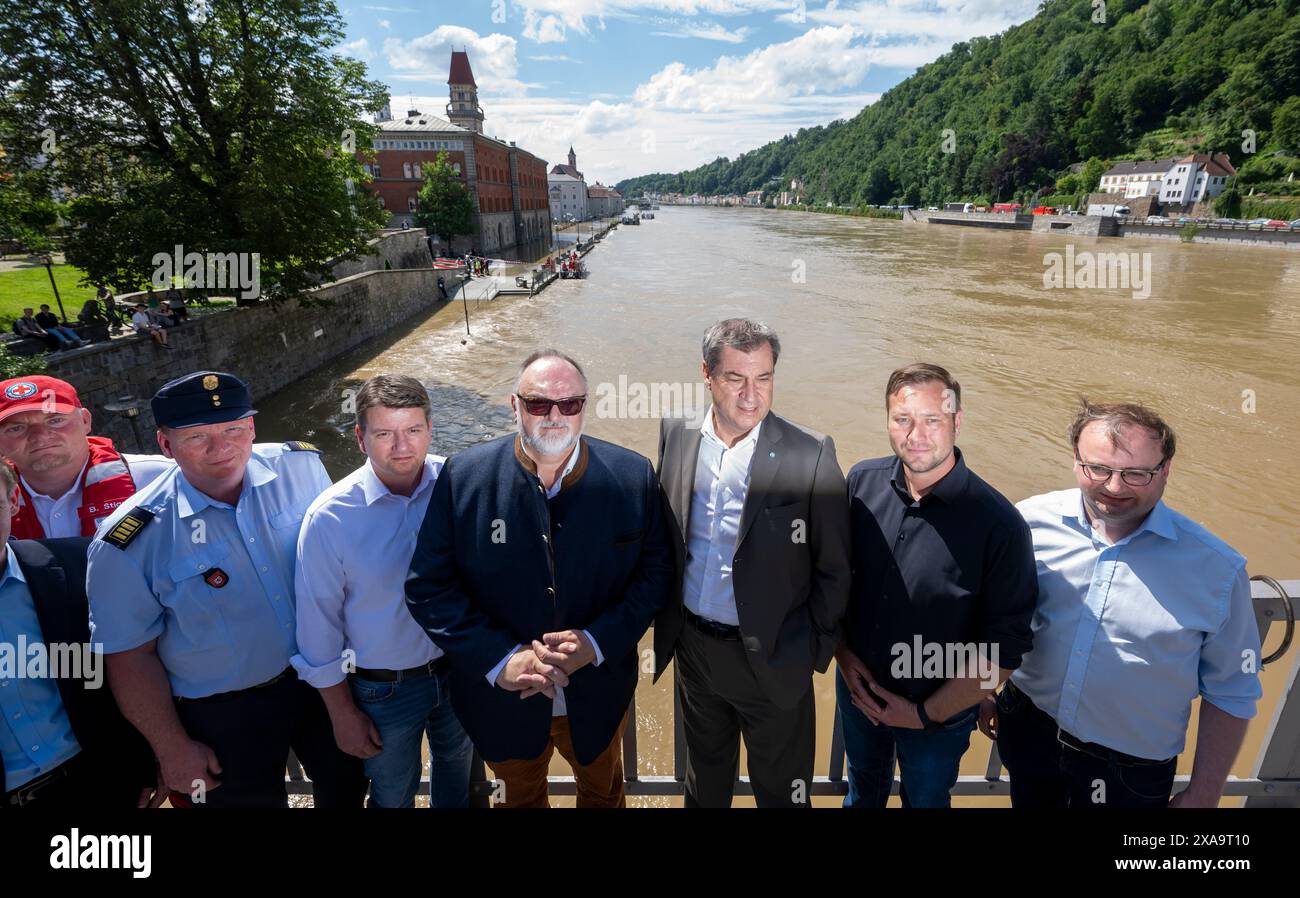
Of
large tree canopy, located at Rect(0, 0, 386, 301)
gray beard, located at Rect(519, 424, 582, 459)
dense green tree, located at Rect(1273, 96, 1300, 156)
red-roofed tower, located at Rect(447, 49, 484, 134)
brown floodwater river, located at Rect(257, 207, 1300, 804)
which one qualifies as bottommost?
brown floodwater river, located at Rect(257, 207, 1300, 804)

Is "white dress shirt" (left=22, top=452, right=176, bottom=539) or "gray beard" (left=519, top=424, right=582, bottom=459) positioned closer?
"gray beard" (left=519, top=424, right=582, bottom=459)

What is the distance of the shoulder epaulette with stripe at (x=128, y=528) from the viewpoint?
2.19 metres

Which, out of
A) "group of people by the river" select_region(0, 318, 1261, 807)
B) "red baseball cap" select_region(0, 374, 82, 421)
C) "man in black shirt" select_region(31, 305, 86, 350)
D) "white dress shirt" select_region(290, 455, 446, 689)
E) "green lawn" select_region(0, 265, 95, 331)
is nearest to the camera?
"group of people by the river" select_region(0, 318, 1261, 807)

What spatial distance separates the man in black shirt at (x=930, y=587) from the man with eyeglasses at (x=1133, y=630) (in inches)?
8.0

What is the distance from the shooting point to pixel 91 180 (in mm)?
14750

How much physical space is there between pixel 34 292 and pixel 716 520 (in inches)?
1016

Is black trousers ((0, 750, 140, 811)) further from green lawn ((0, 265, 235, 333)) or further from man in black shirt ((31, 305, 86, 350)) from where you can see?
green lawn ((0, 265, 235, 333))

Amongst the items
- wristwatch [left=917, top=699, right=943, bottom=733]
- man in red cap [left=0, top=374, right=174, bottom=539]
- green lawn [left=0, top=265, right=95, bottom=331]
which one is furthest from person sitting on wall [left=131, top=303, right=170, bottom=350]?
wristwatch [left=917, top=699, right=943, bottom=733]

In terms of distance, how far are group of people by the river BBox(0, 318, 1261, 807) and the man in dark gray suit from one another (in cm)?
1

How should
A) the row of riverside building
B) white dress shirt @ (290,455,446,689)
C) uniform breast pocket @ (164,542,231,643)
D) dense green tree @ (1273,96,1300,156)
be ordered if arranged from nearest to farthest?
uniform breast pocket @ (164,542,231,643), white dress shirt @ (290,455,446,689), the row of riverside building, dense green tree @ (1273,96,1300,156)

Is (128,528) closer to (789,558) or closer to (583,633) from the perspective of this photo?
(583,633)

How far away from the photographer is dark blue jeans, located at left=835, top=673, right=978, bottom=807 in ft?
8.33

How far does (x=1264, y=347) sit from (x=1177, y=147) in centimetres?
8351
